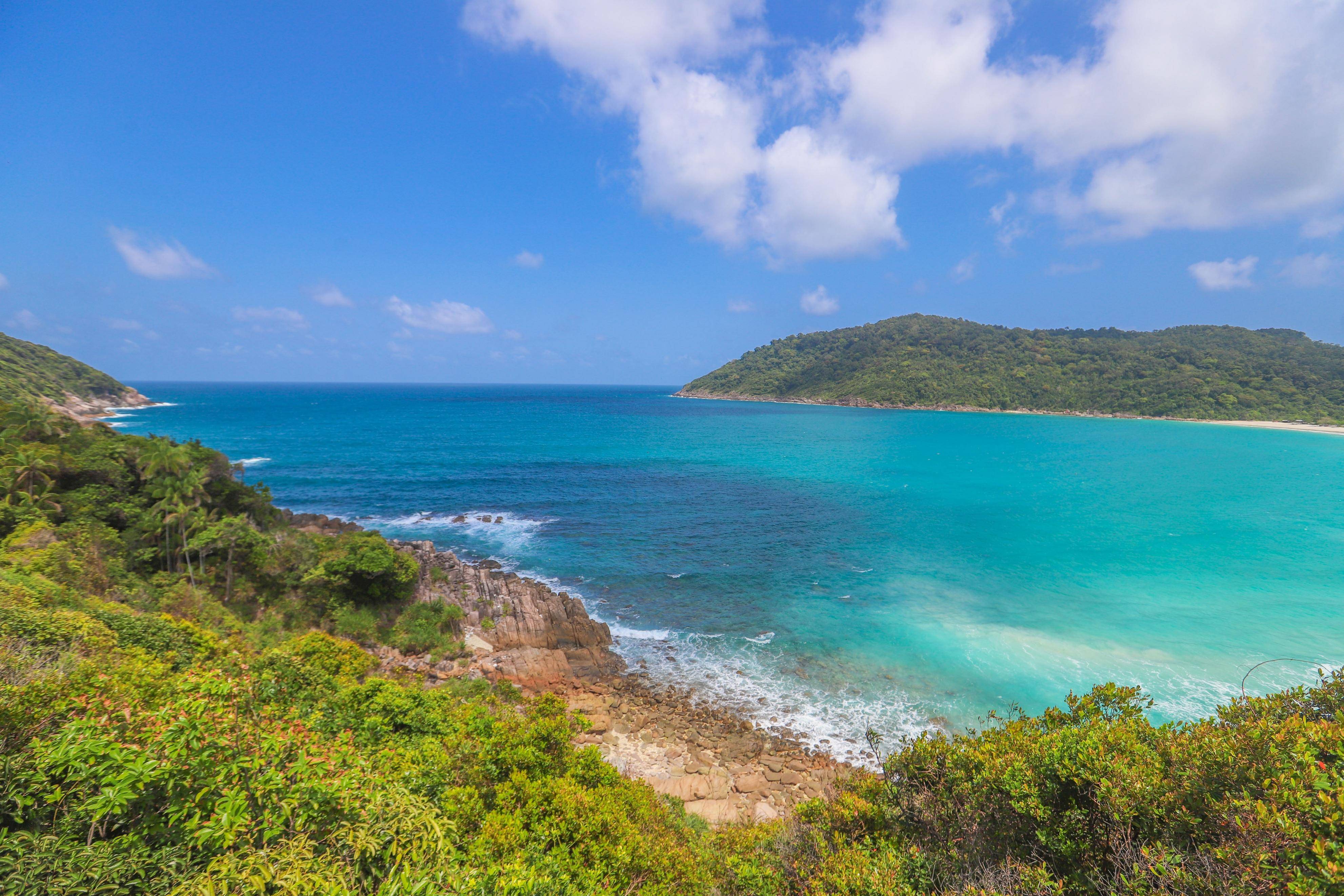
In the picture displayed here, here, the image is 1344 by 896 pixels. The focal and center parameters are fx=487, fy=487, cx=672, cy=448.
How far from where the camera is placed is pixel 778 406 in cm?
18312

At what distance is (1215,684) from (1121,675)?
3186 millimetres

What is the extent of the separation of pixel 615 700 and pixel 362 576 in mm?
14234

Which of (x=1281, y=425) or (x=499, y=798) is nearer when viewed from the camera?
(x=499, y=798)

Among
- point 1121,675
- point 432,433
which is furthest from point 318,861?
point 432,433

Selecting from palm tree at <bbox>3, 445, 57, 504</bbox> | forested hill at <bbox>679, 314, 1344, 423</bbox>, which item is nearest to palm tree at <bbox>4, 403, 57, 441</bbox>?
palm tree at <bbox>3, 445, 57, 504</bbox>

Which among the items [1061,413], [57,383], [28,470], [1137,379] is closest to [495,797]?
[28,470]

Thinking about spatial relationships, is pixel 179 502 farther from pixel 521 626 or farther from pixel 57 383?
pixel 57 383

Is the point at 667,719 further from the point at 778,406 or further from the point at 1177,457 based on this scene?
the point at 778,406

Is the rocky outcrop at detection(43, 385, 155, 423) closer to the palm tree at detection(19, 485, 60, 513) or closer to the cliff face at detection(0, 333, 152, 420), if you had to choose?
the cliff face at detection(0, 333, 152, 420)

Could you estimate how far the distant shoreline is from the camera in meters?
111

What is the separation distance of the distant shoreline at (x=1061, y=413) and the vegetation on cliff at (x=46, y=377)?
186 meters

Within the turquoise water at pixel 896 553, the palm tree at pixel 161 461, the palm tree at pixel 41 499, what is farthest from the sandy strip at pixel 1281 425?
the palm tree at pixel 41 499

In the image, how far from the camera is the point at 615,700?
64.8ft

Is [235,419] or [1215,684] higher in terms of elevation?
[235,419]
